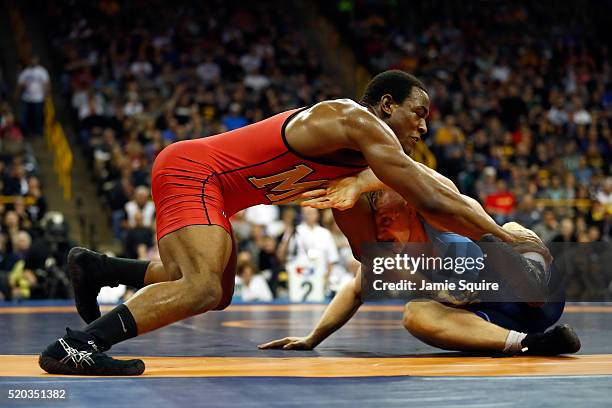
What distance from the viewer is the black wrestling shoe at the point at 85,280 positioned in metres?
4.47

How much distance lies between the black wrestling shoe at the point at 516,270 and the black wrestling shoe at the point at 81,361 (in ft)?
4.79

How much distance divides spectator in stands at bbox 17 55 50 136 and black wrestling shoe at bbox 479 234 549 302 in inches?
414

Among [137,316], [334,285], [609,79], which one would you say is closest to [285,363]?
[137,316]

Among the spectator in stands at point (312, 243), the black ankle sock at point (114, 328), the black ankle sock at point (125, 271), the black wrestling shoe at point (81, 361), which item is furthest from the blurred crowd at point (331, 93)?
the black wrestling shoe at point (81, 361)

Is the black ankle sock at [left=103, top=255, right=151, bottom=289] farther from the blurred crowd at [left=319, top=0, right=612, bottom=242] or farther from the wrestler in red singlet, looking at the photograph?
the blurred crowd at [left=319, top=0, right=612, bottom=242]

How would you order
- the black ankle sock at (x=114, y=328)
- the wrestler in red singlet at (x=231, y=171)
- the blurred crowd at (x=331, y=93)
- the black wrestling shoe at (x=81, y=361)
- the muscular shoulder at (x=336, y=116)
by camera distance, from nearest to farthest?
1. the black wrestling shoe at (x=81, y=361)
2. the black ankle sock at (x=114, y=328)
3. the muscular shoulder at (x=336, y=116)
4. the wrestler in red singlet at (x=231, y=171)
5. the blurred crowd at (x=331, y=93)

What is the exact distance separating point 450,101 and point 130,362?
40.2 feet

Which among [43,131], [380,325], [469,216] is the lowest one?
[380,325]

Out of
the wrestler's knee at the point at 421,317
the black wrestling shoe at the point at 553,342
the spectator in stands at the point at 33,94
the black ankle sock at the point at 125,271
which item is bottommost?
the black wrestling shoe at the point at 553,342

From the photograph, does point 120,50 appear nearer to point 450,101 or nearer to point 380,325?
point 450,101

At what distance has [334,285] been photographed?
9805mm

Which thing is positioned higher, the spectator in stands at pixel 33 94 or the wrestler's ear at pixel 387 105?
the spectator in stands at pixel 33 94

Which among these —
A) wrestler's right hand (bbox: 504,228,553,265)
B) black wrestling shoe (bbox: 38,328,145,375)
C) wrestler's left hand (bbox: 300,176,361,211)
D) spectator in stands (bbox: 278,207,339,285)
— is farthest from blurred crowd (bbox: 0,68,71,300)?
wrestler's right hand (bbox: 504,228,553,265)

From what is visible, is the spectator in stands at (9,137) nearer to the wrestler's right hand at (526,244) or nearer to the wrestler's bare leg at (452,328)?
the wrestler's bare leg at (452,328)
